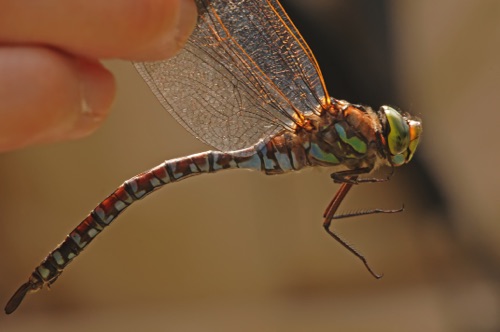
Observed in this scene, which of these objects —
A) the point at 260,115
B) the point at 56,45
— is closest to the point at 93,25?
the point at 56,45

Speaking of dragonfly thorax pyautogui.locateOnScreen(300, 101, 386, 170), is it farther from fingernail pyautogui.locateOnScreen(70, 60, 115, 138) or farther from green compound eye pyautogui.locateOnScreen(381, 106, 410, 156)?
fingernail pyautogui.locateOnScreen(70, 60, 115, 138)

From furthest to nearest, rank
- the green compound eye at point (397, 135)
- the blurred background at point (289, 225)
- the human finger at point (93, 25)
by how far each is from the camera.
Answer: the blurred background at point (289, 225)
the green compound eye at point (397, 135)
the human finger at point (93, 25)

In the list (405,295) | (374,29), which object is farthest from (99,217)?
(405,295)

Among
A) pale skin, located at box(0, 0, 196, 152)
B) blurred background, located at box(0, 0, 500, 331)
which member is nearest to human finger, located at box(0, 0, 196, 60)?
pale skin, located at box(0, 0, 196, 152)

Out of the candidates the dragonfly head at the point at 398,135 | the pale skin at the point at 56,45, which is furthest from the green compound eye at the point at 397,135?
the pale skin at the point at 56,45

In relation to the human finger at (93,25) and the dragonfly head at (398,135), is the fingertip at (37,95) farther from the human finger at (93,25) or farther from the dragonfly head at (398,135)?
the dragonfly head at (398,135)

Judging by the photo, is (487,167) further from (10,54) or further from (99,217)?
(10,54)
